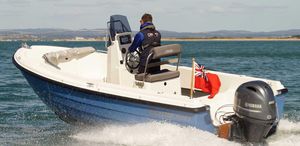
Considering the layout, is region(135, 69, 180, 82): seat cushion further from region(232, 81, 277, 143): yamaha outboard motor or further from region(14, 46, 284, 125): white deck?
→ region(232, 81, 277, 143): yamaha outboard motor

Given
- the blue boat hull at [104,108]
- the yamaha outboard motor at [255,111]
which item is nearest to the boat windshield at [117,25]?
the blue boat hull at [104,108]

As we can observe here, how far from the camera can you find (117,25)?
8266 millimetres

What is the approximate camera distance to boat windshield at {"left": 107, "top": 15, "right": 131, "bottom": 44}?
8203 mm

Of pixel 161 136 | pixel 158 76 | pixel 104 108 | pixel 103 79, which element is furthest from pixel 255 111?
pixel 103 79

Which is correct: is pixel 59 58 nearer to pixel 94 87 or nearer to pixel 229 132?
pixel 94 87

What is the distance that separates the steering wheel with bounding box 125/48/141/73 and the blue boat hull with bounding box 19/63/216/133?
3.24ft

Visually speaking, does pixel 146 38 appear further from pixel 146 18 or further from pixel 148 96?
pixel 148 96

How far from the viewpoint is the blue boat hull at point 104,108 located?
6.35 m

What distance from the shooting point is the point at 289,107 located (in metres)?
10.9

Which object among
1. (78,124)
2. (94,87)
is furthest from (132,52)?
(78,124)

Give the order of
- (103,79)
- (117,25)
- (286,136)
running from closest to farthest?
(286,136) < (117,25) < (103,79)

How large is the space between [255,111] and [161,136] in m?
1.30

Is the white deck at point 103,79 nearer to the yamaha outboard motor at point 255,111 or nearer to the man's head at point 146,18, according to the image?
the yamaha outboard motor at point 255,111

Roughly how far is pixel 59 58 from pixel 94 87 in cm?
254
